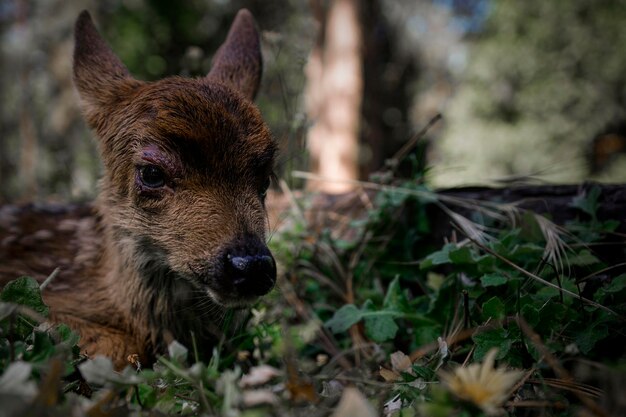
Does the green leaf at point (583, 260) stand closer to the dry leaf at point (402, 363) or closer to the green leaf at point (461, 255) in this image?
the green leaf at point (461, 255)

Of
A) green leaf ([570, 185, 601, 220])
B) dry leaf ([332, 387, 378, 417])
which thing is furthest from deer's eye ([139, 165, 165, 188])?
green leaf ([570, 185, 601, 220])

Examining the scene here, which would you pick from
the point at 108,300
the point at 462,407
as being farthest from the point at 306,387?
the point at 108,300

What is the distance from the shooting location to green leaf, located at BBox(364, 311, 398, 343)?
2828mm

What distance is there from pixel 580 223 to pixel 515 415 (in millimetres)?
1526

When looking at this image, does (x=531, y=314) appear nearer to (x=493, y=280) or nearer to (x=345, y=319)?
(x=493, y=280)

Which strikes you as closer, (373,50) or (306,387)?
(306,387)

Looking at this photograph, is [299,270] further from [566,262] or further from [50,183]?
[50,183]


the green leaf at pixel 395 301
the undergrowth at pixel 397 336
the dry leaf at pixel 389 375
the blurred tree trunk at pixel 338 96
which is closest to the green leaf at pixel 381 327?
the undergrowth at pixel 397 336

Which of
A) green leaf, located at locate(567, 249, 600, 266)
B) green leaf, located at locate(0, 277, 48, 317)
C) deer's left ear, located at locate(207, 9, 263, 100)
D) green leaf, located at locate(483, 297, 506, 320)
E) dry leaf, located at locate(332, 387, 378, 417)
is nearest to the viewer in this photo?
dry leaf, located at locate(332, 387, 378, 417)

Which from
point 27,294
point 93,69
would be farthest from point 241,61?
point 27,294

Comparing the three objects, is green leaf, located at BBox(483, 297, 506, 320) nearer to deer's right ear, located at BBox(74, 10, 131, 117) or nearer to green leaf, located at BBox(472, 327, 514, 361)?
green leaf, located at BBox(472, 327, 514, 361)

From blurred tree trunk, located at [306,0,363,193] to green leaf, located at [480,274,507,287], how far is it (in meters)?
6.81

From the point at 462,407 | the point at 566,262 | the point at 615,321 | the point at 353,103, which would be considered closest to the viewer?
the point at 462,407

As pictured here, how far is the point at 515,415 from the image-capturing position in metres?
1.92
